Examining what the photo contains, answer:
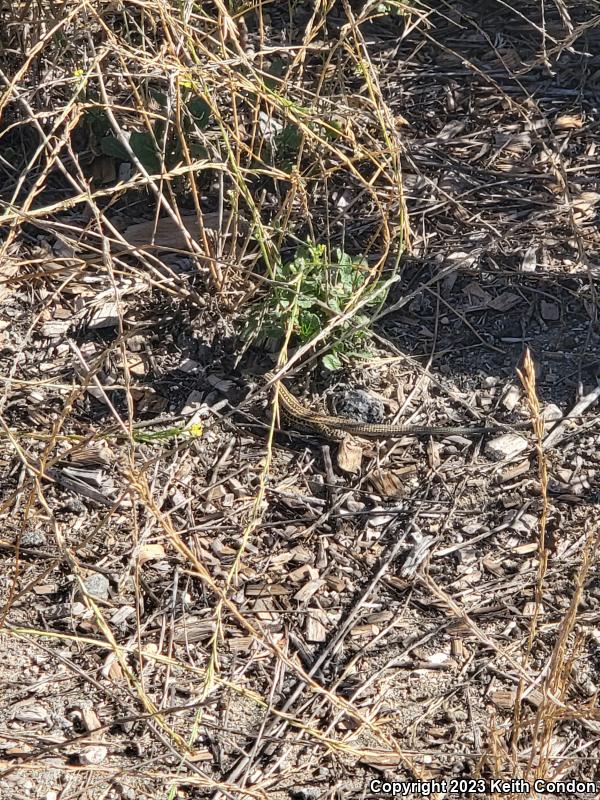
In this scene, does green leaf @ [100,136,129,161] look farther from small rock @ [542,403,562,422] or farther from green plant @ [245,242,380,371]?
small rock @ [542,403,562,422]

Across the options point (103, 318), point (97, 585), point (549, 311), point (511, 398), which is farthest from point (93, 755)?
point (549, 311)

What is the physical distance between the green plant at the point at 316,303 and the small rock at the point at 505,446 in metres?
0.61

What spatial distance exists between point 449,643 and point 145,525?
1108 mm

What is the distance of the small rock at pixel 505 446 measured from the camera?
3.22m

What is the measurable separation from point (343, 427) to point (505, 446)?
62 cm

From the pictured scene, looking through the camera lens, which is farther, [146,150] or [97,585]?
[146,150]

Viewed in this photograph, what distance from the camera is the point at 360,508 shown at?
310 cm

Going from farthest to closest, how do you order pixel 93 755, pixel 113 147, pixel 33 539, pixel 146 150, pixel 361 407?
pixel 113 147 → pixel 146 150 → pixel 361 407 → pixel 33 539 → pixel 93 755

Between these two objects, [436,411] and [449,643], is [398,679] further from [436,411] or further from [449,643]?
[436,411]

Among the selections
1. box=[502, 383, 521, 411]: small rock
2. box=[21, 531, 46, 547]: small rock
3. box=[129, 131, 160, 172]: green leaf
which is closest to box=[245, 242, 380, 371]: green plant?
box=[502, 383, 521, 411]: small rock

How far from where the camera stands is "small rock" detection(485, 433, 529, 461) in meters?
3.22

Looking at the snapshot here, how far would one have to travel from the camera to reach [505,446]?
3238 mm

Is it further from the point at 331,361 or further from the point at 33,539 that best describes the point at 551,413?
the point at 33,539

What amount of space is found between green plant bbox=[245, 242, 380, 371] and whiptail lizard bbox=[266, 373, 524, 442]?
0.20 metres
